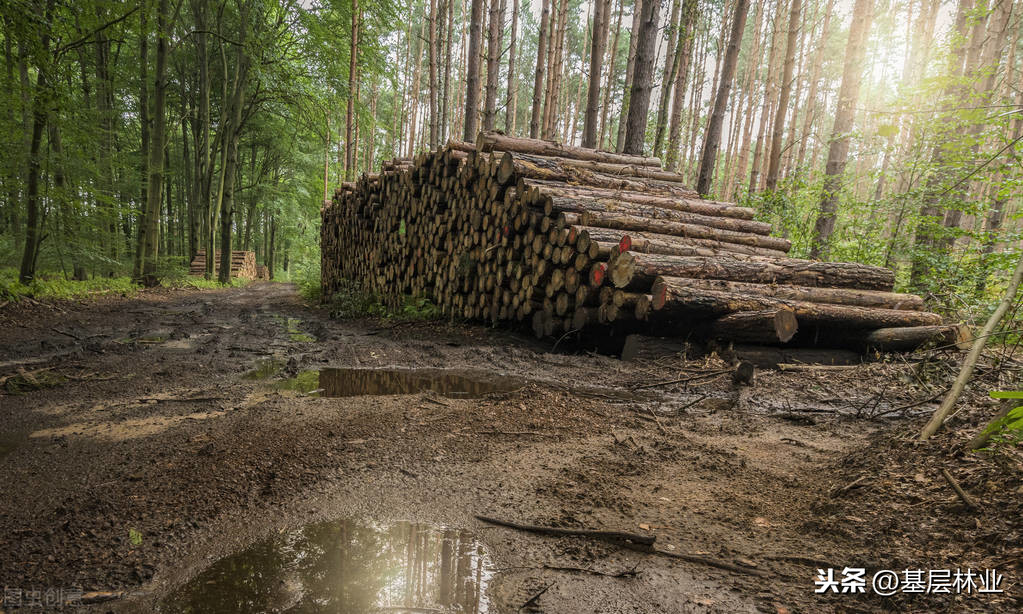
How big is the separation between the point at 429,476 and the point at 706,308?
3456mm

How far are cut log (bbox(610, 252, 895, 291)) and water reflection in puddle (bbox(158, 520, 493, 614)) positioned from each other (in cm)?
359

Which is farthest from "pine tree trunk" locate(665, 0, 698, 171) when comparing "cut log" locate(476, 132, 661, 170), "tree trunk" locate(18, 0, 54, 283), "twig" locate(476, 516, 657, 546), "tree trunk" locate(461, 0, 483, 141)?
"tree trunk" locate(18, 0, 54, 283)

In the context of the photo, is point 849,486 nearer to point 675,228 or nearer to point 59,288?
point 675,228

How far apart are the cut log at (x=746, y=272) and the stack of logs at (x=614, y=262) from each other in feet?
0.05

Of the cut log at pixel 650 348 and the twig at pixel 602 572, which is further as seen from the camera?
the cut log at pixel 650 348

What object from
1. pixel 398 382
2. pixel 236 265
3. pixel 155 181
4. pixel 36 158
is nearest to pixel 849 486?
pixel 398 382

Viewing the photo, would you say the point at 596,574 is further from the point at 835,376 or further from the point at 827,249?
the point at 827,249

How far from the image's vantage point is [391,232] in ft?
32.2

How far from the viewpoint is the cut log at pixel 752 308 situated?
4.56 meters

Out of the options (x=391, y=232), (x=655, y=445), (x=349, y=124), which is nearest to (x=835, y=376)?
(x=655, y=445)

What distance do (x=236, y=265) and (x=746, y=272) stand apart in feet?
75.0

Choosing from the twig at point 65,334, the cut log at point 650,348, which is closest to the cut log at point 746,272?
the cut log at point 650,348

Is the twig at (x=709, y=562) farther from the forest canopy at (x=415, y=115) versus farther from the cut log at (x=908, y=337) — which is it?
the cut log at (x=908, y=337)

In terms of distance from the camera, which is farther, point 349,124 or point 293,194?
point 293,194
